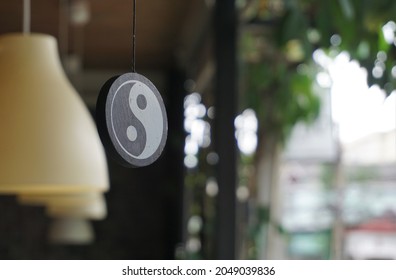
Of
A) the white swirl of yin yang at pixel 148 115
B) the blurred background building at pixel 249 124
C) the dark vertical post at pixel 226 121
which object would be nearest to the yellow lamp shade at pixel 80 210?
the blurred background building at pixel 249 124

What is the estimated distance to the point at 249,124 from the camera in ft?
15.4

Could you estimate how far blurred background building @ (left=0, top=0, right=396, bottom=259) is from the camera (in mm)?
3229

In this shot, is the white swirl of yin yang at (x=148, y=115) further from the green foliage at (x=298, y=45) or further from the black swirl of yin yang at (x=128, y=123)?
the green foliage at (x=298, y=45)

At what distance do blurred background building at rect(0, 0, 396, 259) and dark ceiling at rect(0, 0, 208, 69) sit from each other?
0.04 feet

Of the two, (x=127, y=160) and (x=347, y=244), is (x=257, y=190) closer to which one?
(x=347, y=244)

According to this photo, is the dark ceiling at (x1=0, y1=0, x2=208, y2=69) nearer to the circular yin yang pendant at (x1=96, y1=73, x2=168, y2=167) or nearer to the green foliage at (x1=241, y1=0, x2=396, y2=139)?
the green foliage at (x1=241, y1=0, x2=396, y2=139)

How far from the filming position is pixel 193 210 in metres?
5.65

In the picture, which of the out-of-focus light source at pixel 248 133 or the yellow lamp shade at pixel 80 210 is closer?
the yellow lamp shade at pixel 80 210

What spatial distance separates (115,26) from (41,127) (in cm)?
359

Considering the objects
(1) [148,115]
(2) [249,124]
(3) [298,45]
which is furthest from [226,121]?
(1) [148,115]

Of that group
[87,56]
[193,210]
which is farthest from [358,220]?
[87,56]

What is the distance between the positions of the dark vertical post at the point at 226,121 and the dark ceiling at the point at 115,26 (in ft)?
3.00

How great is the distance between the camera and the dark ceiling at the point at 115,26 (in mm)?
4543

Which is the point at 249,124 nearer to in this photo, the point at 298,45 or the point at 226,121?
the point at 298,45
